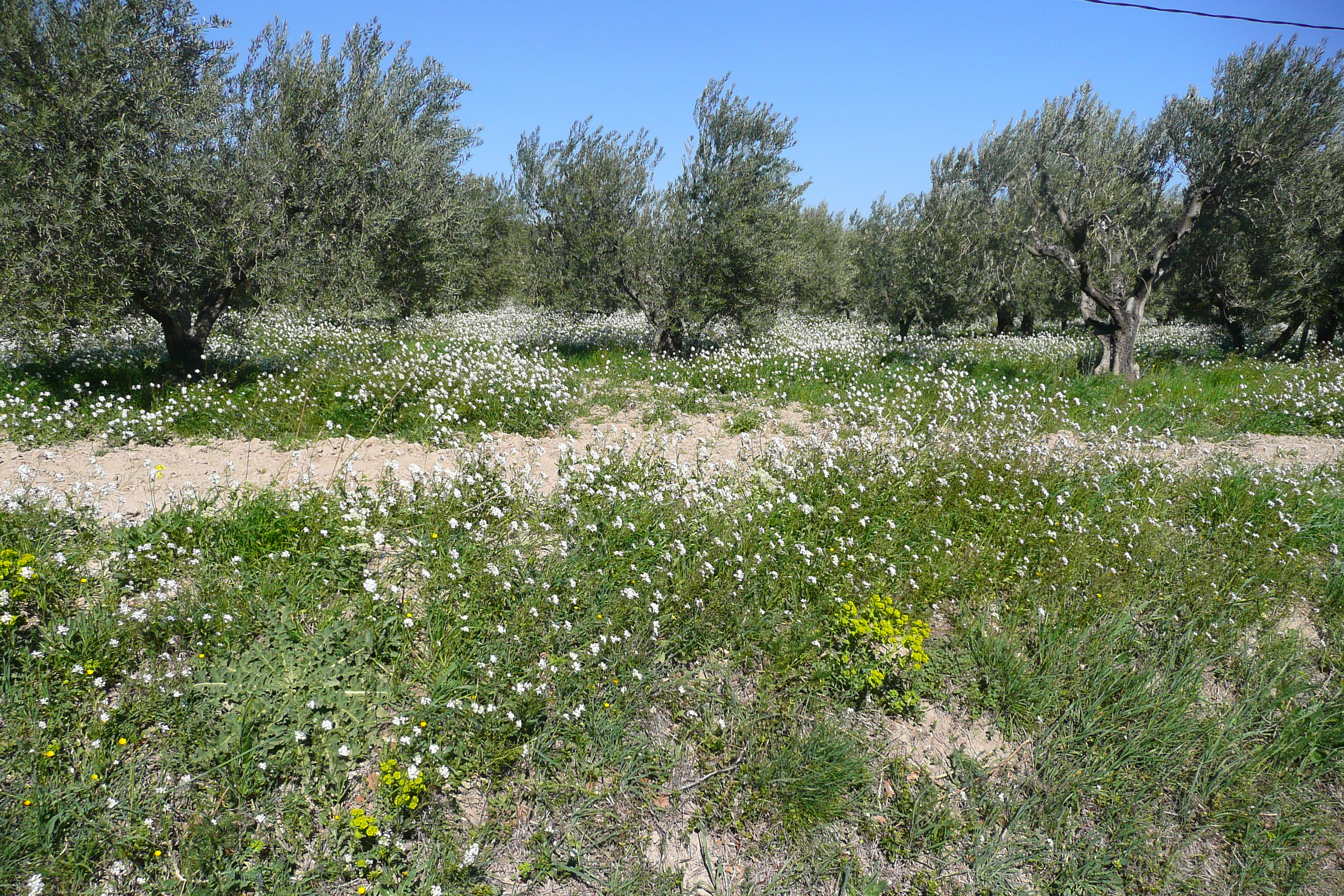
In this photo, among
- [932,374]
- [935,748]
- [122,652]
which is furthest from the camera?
[932,374]

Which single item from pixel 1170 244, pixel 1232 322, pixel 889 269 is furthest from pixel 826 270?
pixel 1170 244

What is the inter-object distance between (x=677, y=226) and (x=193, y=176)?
30.5 feet

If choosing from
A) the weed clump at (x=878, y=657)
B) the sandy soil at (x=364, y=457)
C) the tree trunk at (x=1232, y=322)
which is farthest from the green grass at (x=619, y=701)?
the tree trunk at (x=1232, y=322)

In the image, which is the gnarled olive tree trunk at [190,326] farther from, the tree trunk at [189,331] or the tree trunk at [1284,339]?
the tree trunk at [1284,339]

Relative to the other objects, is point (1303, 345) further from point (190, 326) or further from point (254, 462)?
point (190, 326)

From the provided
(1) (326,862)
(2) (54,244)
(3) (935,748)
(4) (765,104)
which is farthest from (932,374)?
(2) (54,244)

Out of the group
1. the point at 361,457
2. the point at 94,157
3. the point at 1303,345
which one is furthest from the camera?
the point at 1303,345

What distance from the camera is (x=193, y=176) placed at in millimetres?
8508

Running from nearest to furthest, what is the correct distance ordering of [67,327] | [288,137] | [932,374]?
[67,327], [288,137], [932,374]

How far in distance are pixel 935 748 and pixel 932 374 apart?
8.50 m

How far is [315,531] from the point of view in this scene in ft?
16.4

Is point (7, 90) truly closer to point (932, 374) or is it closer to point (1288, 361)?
point (932, 374)

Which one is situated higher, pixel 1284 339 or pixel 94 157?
pixel 94 157

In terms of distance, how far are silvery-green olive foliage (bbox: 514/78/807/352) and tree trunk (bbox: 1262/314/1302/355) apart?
14605 millimetres
